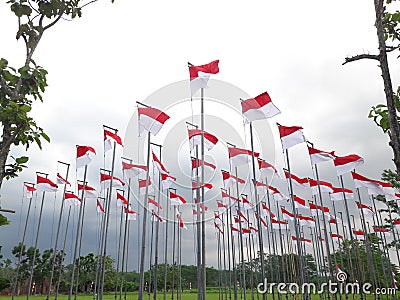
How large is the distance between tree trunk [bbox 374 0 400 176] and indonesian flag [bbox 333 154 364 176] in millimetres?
10909

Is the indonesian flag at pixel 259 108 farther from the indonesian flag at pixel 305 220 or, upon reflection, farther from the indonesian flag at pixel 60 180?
the indonesian flag at pixel 305 220

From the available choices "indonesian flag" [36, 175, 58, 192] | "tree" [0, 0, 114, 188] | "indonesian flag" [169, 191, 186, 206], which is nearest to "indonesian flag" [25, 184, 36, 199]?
"indonesian flag" [36, 175, 58, 192]

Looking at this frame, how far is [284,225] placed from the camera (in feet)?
82.4

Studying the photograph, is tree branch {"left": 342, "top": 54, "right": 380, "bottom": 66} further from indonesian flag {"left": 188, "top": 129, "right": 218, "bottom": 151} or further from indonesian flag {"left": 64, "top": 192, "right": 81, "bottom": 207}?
indonesian flag {"left": 64, "top": 192, "right": 81, "bottom": 207}

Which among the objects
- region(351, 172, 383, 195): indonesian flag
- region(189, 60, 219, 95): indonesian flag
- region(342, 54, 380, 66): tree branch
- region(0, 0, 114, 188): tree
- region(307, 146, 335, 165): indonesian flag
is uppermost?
region(189, 60, 219, 95): indonesian flag

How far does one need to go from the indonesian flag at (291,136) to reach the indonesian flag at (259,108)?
1.39 m

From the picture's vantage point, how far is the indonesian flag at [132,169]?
14.7 m

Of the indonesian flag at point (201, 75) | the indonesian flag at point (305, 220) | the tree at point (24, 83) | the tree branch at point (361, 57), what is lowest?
the tree at point (24, 83)

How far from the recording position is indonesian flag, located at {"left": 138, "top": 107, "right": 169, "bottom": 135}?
33.9 ft

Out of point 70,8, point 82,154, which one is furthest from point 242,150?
point 70,8

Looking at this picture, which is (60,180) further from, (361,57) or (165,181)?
(361,57)

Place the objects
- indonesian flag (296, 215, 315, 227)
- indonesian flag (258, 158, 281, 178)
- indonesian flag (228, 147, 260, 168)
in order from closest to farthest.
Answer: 1. indonesian flag (228, 147, 260, 168)
2. indonesian flag (258, 158, 281, 178)
3. indonesian flag (296, 215, 315, 227)

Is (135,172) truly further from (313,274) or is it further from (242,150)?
(313,274)

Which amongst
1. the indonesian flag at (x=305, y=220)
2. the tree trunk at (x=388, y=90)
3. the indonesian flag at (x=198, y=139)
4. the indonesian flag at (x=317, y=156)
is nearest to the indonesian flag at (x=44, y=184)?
the indonesian flag at (x=198, y=139)
